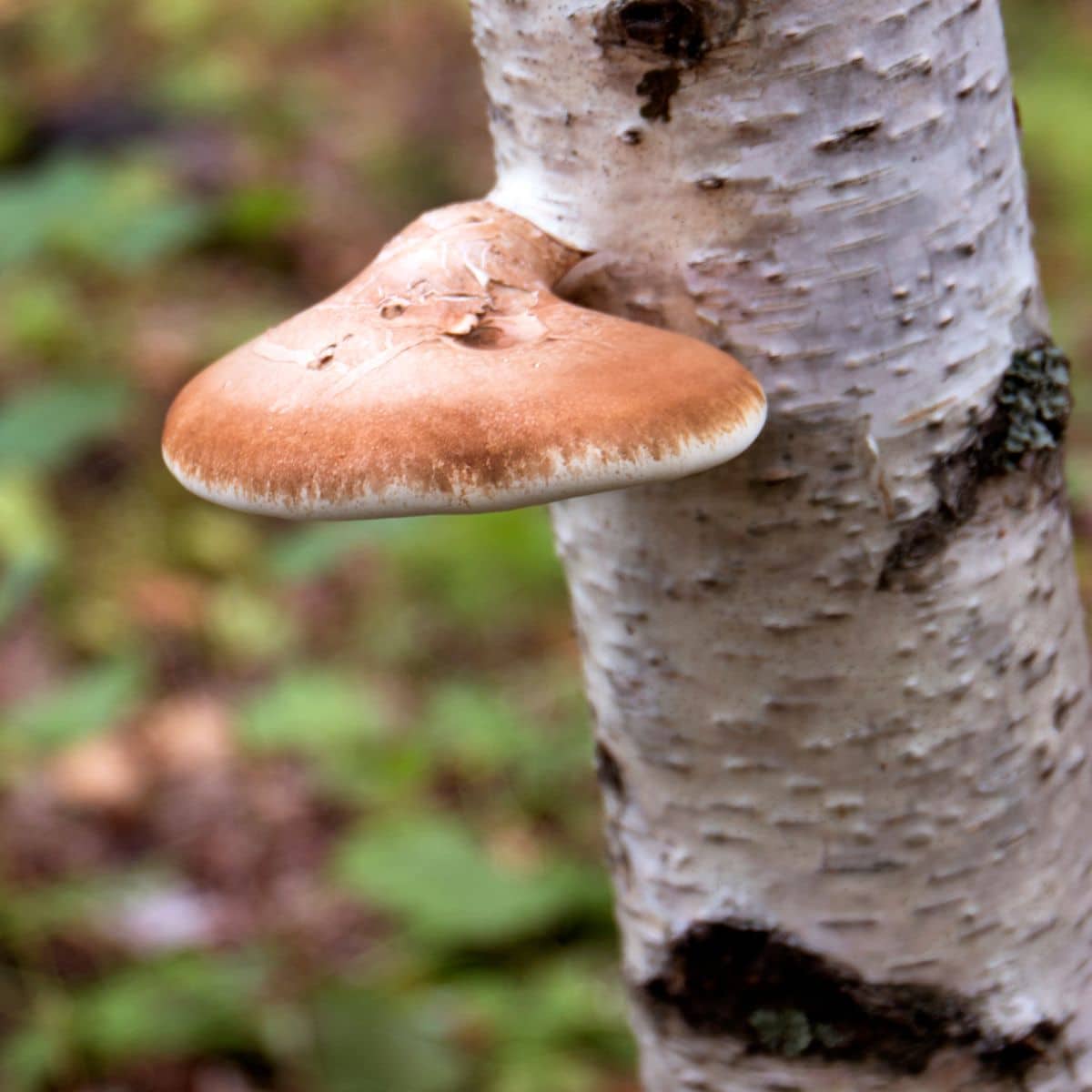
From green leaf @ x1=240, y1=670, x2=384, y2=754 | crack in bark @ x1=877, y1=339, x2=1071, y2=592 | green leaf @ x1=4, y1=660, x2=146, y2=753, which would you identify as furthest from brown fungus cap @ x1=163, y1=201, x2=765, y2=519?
green leaf @ x1=240, y1=670, x2=384, y2=754

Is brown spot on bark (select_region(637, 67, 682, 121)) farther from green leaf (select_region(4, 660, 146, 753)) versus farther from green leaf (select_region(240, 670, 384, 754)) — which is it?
green leaf (select_region(240, 670, 384, 754))

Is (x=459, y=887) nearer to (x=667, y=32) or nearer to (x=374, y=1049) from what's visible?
(x=374, y=1049)

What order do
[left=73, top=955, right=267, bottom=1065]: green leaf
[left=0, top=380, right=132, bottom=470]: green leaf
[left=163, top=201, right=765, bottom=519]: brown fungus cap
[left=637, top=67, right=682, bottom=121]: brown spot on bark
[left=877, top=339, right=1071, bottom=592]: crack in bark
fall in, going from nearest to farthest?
[left=163, top=201, right=765, bottom=519]: brown fungus cap
[left=637, top=67, right=682, bottom=121]: brown spot on bark
[left=877, top=339, right=1071, bottom=592]: crack in bark
[left=73, top=955, right=267, bottom=1065]: green leaf
[left=0, top=380, right=132, bottom=470]: green leaf

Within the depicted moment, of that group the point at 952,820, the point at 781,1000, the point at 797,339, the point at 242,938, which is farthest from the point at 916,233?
the point at 242,938

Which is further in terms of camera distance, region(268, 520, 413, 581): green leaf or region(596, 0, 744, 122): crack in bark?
region(268, 520, 413, 581): green leaf

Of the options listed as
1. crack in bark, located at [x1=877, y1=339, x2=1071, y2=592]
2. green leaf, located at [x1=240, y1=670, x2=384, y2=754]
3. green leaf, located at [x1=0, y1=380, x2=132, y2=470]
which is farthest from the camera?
green leaf, located at [x1=240, y1=670, x2=384, y2=754]

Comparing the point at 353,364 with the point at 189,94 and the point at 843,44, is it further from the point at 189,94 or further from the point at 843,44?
the point at 189,94

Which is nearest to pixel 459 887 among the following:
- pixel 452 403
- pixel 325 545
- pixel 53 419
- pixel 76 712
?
pixel 325 545

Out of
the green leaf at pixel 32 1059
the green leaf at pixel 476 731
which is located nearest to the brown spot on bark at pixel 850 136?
the green leaf at pixel 32 1059
